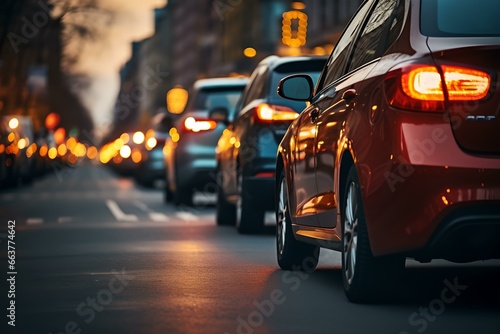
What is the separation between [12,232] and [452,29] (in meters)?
10.4

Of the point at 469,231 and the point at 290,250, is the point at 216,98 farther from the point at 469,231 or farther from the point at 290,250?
the point at 469,231

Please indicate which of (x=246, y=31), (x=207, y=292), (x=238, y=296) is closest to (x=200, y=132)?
(x=207, y=292)

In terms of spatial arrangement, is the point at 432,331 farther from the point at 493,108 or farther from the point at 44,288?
the point at 44,288

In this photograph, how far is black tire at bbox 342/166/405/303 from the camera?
26.0ft

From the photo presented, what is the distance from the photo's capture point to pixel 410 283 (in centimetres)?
962

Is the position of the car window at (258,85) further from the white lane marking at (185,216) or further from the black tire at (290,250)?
the black tire at (290,250)

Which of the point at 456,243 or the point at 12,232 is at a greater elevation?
the point at 456,243

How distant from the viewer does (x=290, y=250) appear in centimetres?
1074

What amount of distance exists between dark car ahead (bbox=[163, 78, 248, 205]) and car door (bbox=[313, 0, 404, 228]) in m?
11.0

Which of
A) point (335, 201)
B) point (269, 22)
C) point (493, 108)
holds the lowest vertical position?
point (269, 22)

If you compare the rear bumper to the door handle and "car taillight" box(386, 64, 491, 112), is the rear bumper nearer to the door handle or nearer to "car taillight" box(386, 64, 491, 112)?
"car taillight" box(386, 64, 491, 112)

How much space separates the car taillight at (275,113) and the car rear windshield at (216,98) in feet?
18.9

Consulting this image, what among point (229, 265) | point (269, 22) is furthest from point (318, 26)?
point (229, 265)

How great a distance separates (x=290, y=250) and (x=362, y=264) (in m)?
2.82
